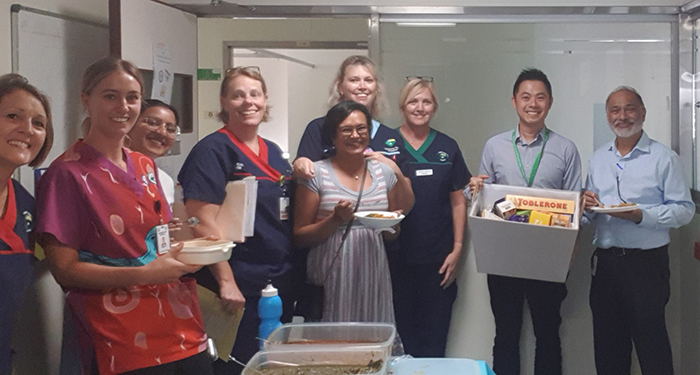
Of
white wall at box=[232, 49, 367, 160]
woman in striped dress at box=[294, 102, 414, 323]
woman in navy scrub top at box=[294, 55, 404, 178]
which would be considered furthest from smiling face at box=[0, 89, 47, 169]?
white wall at box=[232, 49, 367, 160]

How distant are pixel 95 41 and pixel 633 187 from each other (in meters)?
2.32

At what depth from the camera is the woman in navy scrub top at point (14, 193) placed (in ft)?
5.31

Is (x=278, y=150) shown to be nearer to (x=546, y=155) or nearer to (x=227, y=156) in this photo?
(x=227, y=156)

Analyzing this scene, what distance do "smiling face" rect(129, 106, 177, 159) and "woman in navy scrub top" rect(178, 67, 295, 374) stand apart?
12 cm

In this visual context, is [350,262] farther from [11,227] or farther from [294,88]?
[294,88]

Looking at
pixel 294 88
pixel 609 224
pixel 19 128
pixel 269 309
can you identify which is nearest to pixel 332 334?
pixel 269 309

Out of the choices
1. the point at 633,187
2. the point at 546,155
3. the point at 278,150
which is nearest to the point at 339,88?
the point at 278,150

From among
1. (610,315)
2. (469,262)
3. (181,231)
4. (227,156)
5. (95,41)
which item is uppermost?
(95,41)

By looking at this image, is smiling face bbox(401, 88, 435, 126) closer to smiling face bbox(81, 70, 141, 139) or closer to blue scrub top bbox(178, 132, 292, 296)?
blue scrub top bbox(178, 132, 292, 296)

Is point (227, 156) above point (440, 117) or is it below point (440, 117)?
below

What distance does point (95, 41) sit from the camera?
9.21ft

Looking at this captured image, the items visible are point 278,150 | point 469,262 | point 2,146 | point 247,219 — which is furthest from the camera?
point 469,262

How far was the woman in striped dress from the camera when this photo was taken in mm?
2543

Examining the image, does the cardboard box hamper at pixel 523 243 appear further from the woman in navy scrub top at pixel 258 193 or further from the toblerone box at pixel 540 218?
→ the woman in navy scrub top at pixel 258 193
